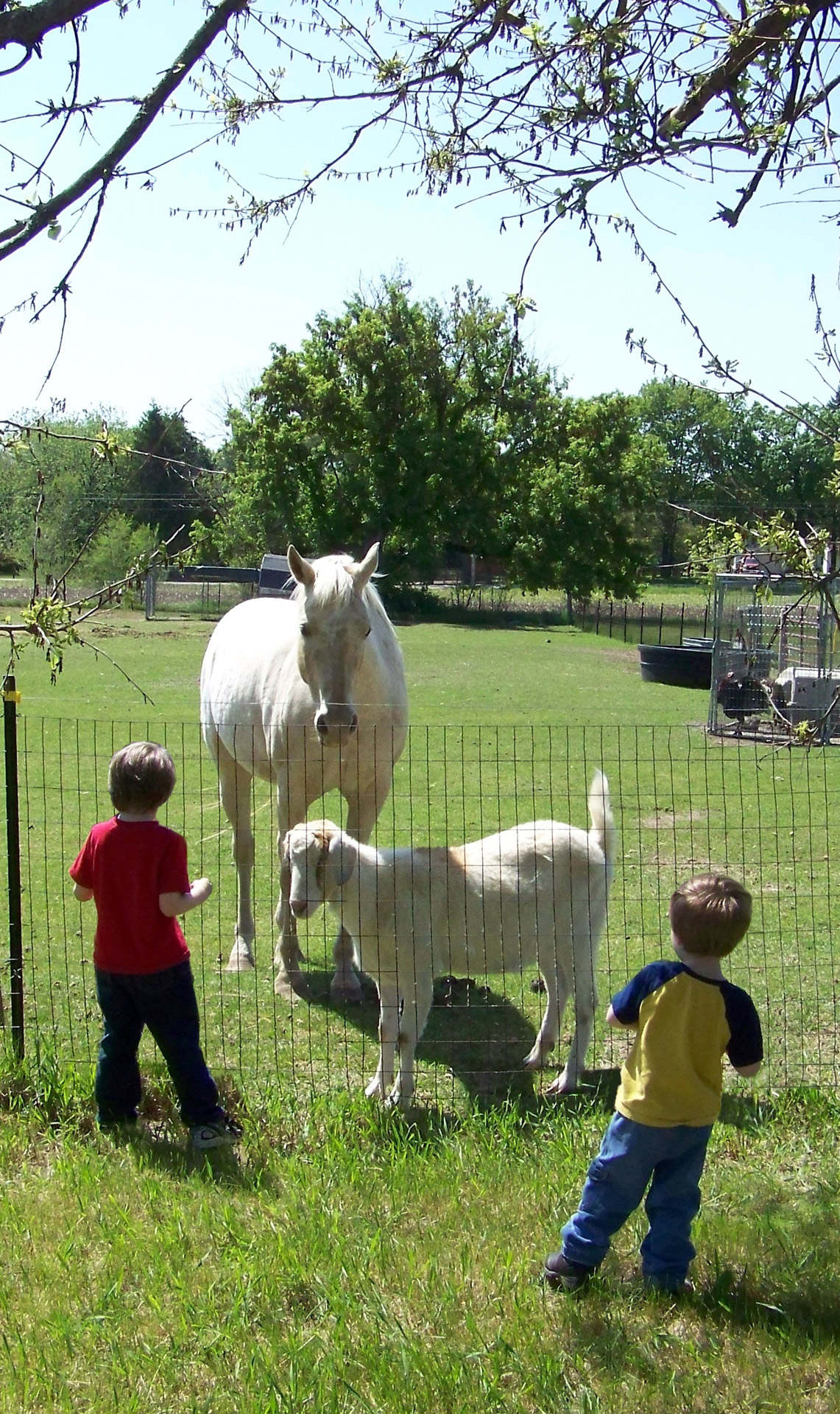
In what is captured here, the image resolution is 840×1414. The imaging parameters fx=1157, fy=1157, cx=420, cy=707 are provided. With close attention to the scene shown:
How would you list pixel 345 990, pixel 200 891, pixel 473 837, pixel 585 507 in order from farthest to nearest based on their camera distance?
pixel 585 507
pixel 473 837
pixel 345 990
pixel 200 891

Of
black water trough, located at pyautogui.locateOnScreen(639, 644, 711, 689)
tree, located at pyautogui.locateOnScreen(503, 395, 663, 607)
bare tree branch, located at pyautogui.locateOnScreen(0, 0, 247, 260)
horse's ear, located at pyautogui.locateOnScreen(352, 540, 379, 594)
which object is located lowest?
black water trough, located at pyautogui.locateOnScreen(639, 644, 711, 689)

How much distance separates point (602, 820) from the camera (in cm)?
573

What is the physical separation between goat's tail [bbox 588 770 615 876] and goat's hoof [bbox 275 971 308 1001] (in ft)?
7.19

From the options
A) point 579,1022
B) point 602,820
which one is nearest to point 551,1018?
point 579,1022

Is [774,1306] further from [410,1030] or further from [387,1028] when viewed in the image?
[387,1028]

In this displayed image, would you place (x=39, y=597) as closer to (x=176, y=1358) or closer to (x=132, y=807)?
(x=132, y=807)

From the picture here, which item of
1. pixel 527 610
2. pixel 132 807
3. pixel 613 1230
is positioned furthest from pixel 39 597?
pixel 527 610

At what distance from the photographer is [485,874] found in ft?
18.6

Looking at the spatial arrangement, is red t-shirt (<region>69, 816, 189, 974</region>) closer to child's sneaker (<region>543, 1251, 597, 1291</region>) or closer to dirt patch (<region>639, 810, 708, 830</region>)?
child's sneaker (<region>543, 1251, 597, 1291</region>)

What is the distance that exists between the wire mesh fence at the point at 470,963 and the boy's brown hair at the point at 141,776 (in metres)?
1.32

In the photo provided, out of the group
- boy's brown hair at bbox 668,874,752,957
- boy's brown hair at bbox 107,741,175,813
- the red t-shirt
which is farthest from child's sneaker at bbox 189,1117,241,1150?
boy's brown hair at bbox 668,874,752,957

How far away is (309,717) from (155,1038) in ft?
8.34

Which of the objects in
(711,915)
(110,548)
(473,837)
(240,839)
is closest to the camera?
(711,915)

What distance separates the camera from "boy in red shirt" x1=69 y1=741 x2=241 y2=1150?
15.3ft
